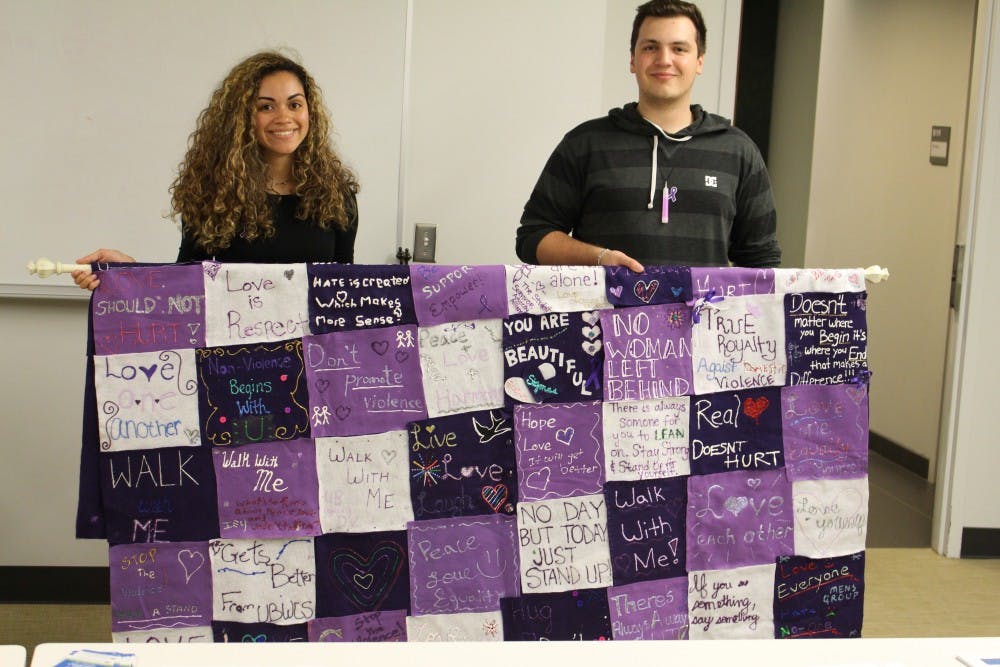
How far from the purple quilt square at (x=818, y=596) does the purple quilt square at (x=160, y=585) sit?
1.25m

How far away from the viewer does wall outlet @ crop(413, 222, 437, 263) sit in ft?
10.3

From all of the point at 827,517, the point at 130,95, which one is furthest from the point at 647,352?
the point at 130,95

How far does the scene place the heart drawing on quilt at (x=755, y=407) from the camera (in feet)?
7.51

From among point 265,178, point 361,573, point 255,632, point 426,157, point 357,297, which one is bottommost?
point 255,632

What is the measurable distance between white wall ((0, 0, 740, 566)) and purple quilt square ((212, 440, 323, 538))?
A: 112 cm

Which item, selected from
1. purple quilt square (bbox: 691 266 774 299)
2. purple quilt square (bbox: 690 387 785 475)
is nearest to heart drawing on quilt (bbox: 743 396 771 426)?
purple quilt square (bbox: 690 387 785 475)

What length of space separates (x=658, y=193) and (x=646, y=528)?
0.78 meters

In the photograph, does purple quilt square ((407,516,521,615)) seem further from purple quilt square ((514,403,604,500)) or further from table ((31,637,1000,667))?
table ((31,637,1000,667))

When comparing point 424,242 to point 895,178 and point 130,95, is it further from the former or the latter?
point 895,178

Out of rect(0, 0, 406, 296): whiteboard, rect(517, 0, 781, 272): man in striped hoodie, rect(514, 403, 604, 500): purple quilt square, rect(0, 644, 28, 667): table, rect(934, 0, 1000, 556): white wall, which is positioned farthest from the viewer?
rect(934, 0, 1000, 556): white wall

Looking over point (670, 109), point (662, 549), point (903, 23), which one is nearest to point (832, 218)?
point (903, 23)

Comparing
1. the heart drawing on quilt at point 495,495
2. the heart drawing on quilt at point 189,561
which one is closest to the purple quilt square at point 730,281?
the heart drawing on quilt at point 495,495

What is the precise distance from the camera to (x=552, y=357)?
2209mm

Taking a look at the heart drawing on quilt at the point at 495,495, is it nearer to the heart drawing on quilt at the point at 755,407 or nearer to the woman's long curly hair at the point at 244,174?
the heart drawing on quilt at the point at 755,407
